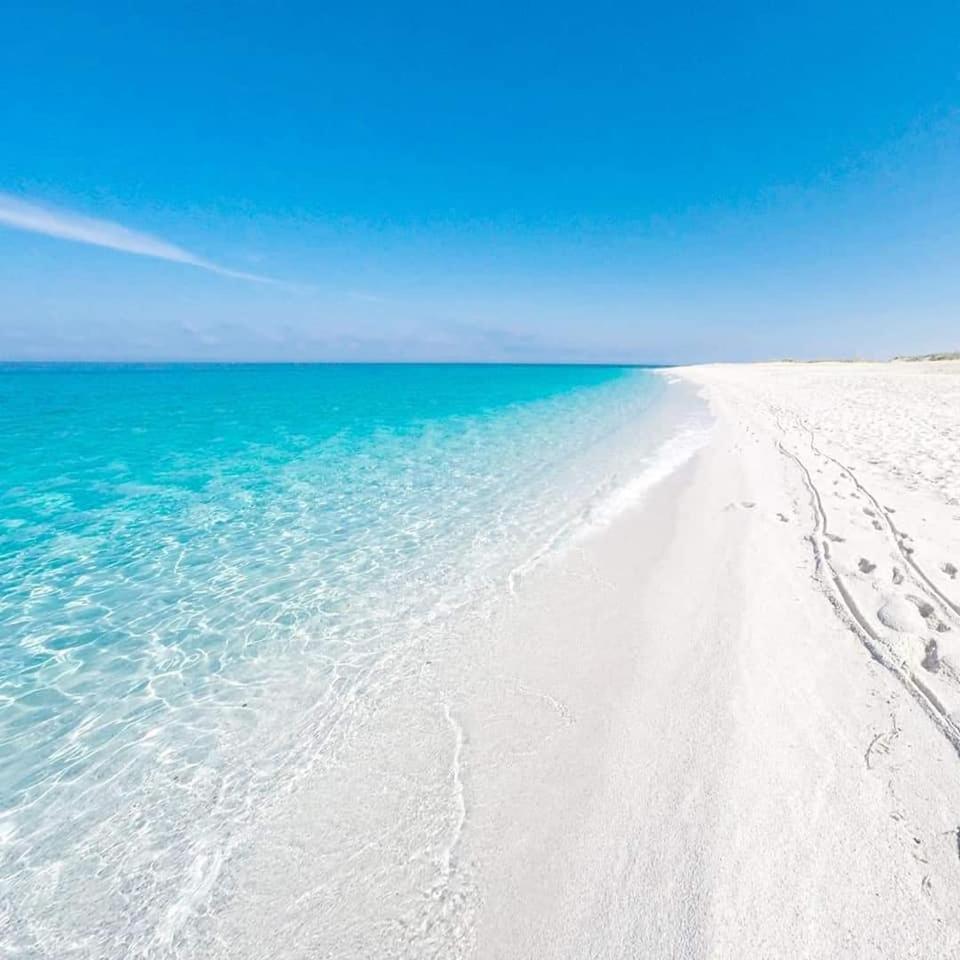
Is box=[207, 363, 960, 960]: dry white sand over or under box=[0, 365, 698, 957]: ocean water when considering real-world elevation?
over

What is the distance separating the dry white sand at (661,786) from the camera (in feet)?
8.07

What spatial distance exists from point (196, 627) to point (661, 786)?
5.32 meters

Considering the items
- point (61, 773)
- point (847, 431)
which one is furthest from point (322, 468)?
point (847, 431)

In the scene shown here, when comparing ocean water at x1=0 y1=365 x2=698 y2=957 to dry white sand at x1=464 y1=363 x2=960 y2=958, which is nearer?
dry white sand at x1=464 y1=363 x2=960 y2=958

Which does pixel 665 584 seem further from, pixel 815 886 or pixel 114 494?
pixel 114 494

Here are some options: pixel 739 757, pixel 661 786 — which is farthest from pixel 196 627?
pixel 739 757

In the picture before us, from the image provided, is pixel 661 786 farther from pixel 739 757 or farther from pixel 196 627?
pixel 196 627

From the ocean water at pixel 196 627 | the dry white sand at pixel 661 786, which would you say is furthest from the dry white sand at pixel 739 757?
the ocean water at pixel 196 627

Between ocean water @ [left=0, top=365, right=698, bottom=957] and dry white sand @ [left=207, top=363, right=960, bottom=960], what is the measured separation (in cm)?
58

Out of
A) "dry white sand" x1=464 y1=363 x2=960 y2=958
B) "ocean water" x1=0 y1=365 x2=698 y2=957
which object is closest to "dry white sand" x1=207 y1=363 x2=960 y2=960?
"dry white sand" x1=464 y1=363 x2=960 y2=958

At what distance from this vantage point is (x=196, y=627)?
18.8 ft

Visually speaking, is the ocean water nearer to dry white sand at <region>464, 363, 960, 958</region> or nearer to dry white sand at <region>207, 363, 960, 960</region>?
dry white sand at <region>207, 363, 960, 960</region>

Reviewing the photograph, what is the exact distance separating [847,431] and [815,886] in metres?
16.5

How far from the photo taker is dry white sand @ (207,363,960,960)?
96.9 inches
